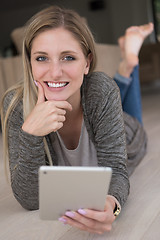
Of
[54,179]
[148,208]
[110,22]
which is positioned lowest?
[110,22]

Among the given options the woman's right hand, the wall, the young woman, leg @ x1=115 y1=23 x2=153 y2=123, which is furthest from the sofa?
the wall

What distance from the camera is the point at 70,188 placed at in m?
0.74

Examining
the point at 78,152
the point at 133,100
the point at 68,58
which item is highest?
the point at 68,58

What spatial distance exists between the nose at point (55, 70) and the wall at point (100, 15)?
669 cm

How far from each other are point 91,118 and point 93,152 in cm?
16

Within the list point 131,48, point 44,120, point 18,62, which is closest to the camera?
point 44,120

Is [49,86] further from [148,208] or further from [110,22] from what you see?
[110,22]

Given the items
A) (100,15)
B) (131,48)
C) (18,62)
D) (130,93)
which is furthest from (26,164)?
(100,15)

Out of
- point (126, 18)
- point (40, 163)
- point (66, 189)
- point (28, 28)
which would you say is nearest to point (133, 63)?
point (28, 28)

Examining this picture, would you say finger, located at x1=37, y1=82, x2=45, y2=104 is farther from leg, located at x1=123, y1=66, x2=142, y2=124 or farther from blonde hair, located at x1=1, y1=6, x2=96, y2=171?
leg, located at x1=123, y1=66, x2=142, y2=124

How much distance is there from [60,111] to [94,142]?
0.29 metres

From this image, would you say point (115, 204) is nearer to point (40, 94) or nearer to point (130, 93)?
point (40, 94)

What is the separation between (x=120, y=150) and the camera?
109 cm

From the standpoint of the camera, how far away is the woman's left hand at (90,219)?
31.1 inches
